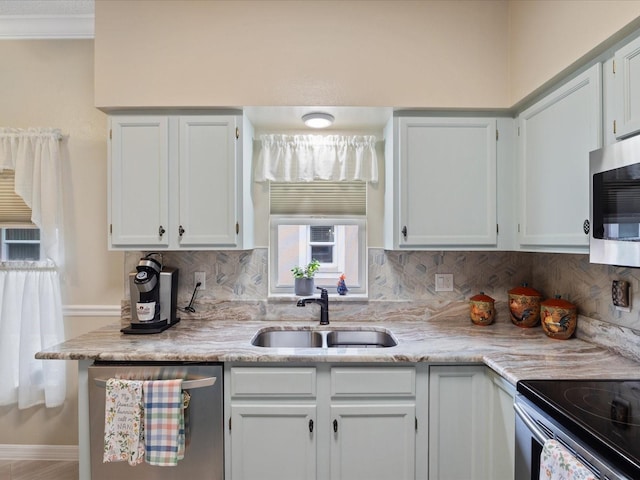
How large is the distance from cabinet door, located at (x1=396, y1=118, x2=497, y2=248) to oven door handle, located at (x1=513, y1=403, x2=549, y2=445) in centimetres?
91

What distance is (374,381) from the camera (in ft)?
5.22

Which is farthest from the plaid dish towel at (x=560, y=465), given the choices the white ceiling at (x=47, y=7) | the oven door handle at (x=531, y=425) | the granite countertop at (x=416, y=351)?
the white ceiling at (x=47, y=7)

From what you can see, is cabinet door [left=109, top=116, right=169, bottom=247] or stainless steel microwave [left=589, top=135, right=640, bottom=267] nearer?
stainless steel microwave [left=589, top=135, right=640, bottom=267]

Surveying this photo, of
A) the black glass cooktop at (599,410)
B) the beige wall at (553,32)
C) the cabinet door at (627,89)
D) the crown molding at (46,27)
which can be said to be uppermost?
the crown molding at (46,27)

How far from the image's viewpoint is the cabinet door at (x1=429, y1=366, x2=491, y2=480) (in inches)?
62.5

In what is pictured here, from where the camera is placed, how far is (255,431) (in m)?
1.59

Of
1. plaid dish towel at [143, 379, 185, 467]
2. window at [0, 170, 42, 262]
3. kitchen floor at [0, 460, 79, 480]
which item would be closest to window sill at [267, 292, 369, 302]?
plaid dish towel at [143, 379, 185, 467]

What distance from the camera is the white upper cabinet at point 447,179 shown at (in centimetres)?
192

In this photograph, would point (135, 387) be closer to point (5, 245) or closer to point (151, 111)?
point (151, 111)

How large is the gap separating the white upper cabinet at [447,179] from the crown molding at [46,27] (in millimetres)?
2114

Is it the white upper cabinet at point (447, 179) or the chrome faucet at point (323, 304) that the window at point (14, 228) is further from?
the white upper cabinet at point (447, 179)

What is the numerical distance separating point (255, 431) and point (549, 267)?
6.14ft

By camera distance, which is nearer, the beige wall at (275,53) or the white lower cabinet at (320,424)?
the white lower cabinet at (320,424)

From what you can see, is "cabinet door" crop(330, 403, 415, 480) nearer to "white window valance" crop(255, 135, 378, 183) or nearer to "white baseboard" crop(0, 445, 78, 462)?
"white window valance" crop(255, 135, 378, 183)
